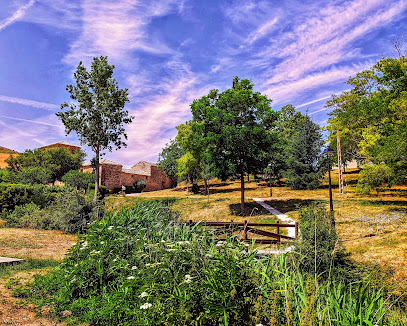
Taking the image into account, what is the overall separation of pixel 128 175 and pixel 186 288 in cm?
4284

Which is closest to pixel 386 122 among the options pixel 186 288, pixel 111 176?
pixel 186 288

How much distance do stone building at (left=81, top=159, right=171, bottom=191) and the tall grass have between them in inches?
1420

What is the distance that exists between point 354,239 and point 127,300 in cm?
1155

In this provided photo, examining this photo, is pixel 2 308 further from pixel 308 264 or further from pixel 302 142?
pixel 302 142

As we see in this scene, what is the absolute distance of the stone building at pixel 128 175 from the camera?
4025cm

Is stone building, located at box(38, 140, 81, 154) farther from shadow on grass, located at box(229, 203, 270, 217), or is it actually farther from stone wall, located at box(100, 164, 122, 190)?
shadow on grass, located at box(229, 203, 270, 217)

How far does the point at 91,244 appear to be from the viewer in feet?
18.5

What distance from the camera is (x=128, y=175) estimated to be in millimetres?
44188

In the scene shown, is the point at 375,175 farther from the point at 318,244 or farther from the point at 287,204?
the point at 318,244

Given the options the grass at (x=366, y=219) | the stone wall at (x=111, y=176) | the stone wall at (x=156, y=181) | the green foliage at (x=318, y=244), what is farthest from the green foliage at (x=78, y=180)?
the green foliage at (x=318, y=244)

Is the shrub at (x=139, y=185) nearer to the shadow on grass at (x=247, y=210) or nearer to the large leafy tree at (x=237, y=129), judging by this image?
the shadow on grass at (x=247, y=210)

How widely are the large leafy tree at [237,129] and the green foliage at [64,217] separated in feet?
30.5

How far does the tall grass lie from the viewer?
272 centimetres

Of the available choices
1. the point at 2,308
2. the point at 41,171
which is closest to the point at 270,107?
the point at 2,308
